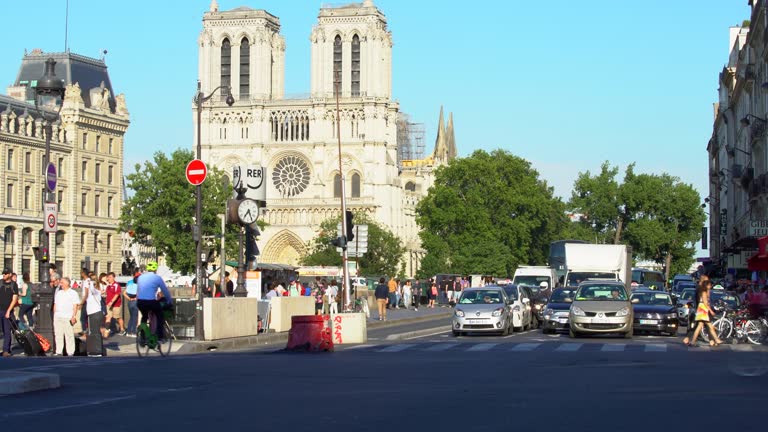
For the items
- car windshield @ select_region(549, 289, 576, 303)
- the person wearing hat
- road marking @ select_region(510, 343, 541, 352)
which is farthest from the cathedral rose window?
the person wearing hat

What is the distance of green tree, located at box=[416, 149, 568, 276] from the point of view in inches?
4486

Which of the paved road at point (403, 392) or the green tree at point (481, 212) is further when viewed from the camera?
the green tree at point (481, 212)

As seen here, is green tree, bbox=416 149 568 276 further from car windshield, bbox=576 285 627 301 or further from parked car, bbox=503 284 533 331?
car windshield, bbox=576 285 627 301

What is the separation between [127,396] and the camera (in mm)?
15656

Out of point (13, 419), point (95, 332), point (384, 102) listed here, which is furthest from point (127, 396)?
point (384, 102)

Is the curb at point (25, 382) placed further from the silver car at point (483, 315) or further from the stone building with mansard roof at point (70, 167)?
the stone building with mansard roof at point (70, 167)

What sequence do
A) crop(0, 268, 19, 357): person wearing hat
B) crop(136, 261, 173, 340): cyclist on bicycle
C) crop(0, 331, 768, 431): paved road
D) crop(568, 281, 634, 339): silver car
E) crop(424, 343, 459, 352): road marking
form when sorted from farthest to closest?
crop(568, 281, 634, 339): silver car → crop(424, 343, 459, 352): road marking → crop(0, 268, 19, 357): person wearing hat → crop(136, 261, 173, 340): cyclist on bicycle → crop(0, 331, 768, 431): paved road

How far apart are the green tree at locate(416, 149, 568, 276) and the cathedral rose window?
1674 centimetres

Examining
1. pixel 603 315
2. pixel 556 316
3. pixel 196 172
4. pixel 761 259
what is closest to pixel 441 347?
pixel 603 315

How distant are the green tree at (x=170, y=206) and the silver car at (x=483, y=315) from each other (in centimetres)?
5261

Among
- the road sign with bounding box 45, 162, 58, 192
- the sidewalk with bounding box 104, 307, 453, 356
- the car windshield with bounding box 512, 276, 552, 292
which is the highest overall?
the road sign with bounding box 45, 162, 58, 192

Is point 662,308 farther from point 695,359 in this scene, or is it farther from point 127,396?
point 127,396

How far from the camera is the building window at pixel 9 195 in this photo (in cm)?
9744

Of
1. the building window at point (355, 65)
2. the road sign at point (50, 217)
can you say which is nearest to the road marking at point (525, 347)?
the road sign at point (50, 217)
